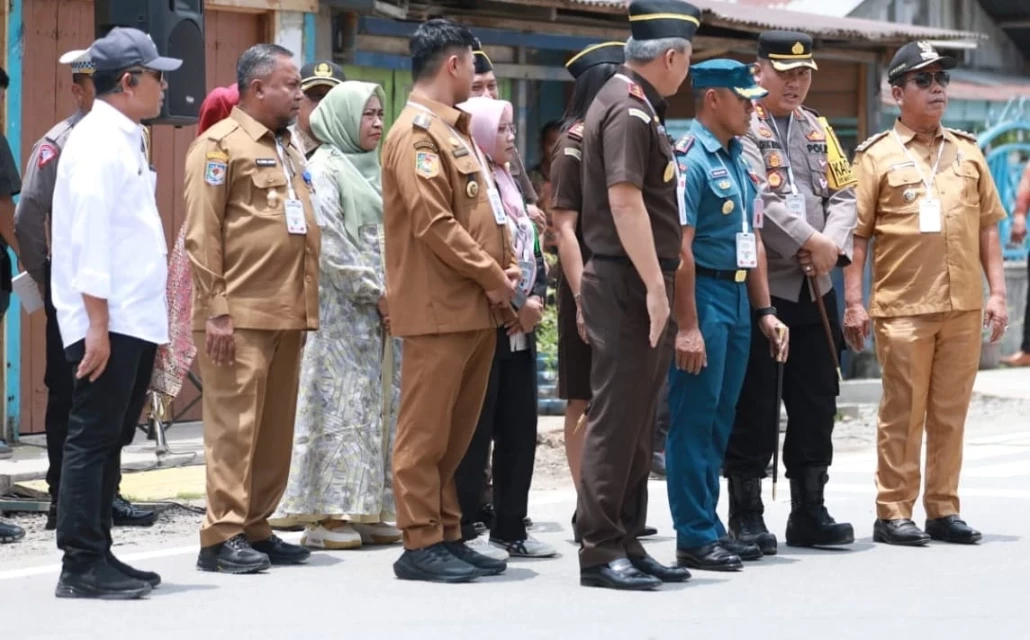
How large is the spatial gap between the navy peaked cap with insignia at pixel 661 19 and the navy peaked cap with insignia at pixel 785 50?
3.31 feet

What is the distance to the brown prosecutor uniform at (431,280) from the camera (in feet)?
23.4

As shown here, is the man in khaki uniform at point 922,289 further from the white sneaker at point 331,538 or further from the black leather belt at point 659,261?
the white sneaker at point 331,538

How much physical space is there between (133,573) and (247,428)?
72 centimetres

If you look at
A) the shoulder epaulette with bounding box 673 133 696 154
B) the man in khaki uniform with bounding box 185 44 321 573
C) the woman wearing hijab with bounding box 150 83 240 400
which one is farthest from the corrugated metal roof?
the man in khaki uniform with bounding box 185 44 321 573

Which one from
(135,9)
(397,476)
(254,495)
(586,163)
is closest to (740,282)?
(586,163)

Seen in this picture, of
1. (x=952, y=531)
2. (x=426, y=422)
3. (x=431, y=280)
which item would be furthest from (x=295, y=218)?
(x=952, y=531)

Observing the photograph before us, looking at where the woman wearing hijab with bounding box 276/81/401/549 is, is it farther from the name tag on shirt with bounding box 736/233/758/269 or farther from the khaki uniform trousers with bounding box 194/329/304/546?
the name tag on shirt with bounding box 736/233/758/269

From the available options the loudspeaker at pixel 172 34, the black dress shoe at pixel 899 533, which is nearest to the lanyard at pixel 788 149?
the black dress shoe at pixel 899 533

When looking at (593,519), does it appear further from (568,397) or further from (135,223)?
(135,223)

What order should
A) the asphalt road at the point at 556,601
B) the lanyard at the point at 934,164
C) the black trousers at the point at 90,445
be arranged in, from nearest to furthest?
the asphalt road at the point at 556,601 → the black trousers at the point at 90,445 → the lanyard at the point at 934,164

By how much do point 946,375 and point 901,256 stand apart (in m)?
0.54

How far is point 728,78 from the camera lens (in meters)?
7.54

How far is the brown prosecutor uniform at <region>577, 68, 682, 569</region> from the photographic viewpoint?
702 centimetres

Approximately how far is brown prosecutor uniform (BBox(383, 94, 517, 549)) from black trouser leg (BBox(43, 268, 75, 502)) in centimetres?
189
